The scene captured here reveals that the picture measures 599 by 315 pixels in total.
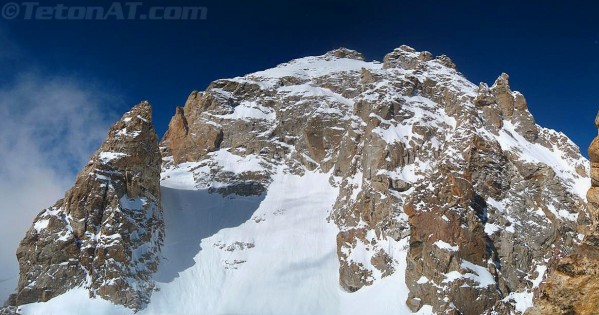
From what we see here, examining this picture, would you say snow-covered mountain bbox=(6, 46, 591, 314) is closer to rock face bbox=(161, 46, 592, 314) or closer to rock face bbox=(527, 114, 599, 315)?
rock face bbox=(161, 46, 592, 314)

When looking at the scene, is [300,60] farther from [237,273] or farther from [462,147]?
[237,273]

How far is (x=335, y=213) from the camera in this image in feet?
330

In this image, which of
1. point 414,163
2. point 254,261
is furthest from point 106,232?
point 414,163

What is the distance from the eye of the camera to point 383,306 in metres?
78.1

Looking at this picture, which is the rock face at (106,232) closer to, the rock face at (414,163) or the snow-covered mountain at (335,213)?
the snow-covered mountain at (335,213)

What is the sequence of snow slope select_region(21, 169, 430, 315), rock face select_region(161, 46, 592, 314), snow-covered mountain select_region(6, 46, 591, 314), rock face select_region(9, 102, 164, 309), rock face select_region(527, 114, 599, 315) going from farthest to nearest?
snow slope select_region(21, 169, 430, 315)
rock face select_region(9, 102, 164, 309)
snow-covered mountain select_region(6, 46, 591, 314)
rock face select_region(161, 46, 592, 314)
rock face select_region(527, 114, 599, 315)

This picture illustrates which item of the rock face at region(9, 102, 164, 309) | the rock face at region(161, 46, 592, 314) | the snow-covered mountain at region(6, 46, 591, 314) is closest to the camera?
the rock face at region(161, 46, 592, 314)

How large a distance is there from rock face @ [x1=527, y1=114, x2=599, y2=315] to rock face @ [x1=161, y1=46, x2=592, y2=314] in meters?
29.7

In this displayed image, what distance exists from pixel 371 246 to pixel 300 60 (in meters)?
89.2

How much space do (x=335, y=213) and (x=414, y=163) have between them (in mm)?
18063

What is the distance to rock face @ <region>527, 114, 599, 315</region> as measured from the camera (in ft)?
33.7

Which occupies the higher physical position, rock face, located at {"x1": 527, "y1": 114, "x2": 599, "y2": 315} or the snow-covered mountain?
the snow-covered mountain

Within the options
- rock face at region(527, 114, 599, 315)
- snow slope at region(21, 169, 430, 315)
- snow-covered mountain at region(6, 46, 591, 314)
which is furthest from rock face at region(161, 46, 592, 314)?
rock face at region(527, 114, 599, 315)

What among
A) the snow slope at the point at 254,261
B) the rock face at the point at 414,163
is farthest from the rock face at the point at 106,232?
the rock face at the point at 414,163
